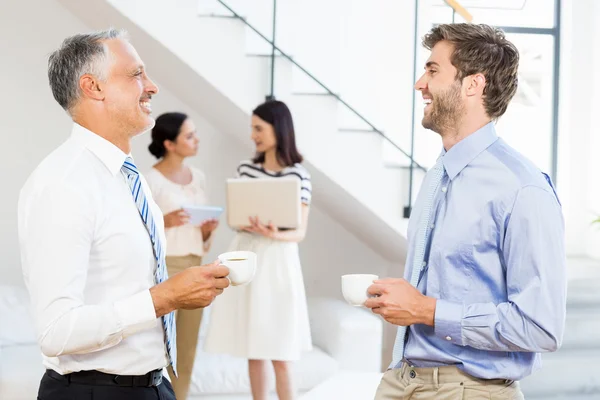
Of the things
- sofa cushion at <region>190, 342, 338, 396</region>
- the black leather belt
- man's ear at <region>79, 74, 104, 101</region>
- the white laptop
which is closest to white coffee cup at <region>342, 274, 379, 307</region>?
the black leather belt

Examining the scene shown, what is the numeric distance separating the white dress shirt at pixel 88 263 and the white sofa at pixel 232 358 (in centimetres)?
212

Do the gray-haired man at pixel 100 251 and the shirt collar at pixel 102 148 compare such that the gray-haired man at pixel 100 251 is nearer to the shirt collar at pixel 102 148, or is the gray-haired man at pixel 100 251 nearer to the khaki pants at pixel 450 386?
the shirt collar at pixel 102 148

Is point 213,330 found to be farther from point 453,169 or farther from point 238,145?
point 453,169

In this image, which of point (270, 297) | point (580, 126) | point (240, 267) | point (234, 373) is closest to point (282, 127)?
point (270, 297)

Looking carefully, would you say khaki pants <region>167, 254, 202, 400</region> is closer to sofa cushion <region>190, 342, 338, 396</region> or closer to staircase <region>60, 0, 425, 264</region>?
sofa cushion <region>190, 342, 338, 396</region>

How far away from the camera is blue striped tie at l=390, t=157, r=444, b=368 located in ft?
5.43

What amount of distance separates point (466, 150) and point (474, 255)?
0.80 feet

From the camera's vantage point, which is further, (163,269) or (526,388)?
(526,388)

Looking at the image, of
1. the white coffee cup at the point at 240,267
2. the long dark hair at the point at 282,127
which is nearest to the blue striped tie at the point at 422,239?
the white coffee cup at the point at 240,267

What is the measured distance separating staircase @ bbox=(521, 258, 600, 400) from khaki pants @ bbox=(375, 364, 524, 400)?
219 centimetres

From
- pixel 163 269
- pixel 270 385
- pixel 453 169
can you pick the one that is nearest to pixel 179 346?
pixel 270 385

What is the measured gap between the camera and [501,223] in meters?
1.55

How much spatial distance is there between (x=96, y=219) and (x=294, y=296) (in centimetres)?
216

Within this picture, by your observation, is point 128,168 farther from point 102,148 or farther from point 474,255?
point 474,255
